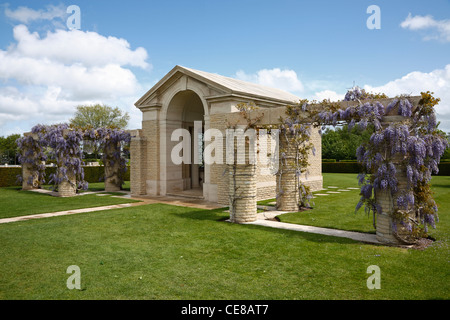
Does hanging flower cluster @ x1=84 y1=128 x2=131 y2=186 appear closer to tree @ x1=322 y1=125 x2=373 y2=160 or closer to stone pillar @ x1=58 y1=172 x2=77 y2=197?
stone pillar @ x1=58 y1=172 x2=77 y2=197

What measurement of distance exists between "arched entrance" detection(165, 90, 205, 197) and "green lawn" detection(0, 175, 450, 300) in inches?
233

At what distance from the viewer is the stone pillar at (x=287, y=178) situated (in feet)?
32.7

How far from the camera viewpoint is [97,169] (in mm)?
21984

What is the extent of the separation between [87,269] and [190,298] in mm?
1962

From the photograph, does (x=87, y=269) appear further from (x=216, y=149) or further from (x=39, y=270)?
(x=216, y=149)

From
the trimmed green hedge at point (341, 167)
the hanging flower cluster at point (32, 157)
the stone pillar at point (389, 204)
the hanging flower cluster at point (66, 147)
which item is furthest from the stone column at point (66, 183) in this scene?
the trimmed green hedge at point (341, 167)

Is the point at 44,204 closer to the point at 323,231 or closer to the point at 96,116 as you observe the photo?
the point at 323,231

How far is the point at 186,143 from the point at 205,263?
9.62m

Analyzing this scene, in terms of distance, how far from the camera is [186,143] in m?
14.6

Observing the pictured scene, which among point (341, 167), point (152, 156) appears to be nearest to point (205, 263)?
point (152, 156)

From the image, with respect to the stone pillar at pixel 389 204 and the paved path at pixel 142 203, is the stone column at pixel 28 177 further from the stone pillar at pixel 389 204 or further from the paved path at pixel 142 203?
the stone pillar at pixel 389 204

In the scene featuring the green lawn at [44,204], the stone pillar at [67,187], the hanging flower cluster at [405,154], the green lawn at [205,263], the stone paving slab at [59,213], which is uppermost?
the hanging flower cluster at [405,154]

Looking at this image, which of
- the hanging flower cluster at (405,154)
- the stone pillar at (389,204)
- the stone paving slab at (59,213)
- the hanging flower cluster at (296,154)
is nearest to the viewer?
the hanging flower cluster at (405,154)

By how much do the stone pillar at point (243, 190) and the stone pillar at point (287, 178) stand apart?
5.65ft
